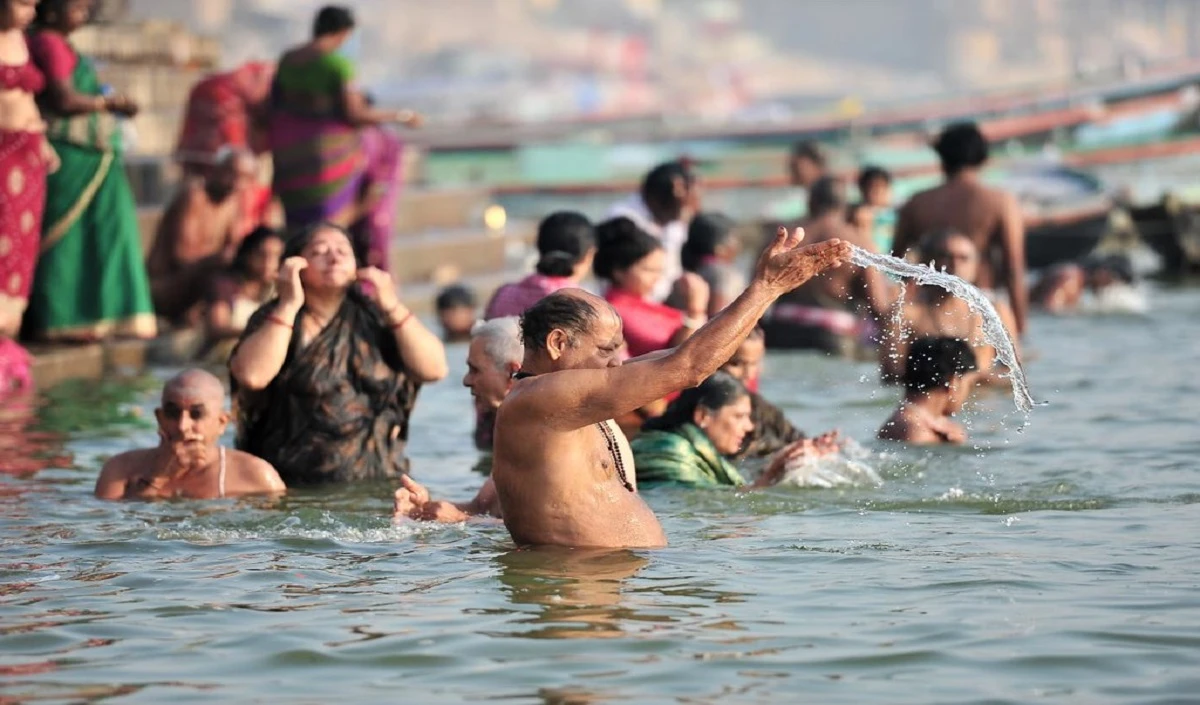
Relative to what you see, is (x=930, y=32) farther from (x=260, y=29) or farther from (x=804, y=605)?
(x=804, y=605)

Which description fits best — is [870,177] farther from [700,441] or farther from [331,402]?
[331,402]

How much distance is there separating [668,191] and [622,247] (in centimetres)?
309

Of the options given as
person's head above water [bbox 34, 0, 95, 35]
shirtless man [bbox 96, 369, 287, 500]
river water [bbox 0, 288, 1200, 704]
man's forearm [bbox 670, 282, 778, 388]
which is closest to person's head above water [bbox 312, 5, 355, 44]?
person's head above water [bbox 34, 0, 95, 35]

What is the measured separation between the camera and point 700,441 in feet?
25.7

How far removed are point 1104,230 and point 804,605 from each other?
1693 cm

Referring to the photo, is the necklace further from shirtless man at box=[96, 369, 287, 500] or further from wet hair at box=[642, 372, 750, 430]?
shirtless man at box=[96, 369, 287, 500]

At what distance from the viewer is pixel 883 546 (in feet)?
22.0

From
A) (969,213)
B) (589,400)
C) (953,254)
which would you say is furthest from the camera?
(969,213)

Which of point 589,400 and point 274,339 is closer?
point 589,400

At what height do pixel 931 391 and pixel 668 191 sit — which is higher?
pixel 668 191

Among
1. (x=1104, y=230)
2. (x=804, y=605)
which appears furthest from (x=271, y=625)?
(x=1104, y=230)

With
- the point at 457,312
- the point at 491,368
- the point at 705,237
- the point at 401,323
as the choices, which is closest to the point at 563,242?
the point at 401,323

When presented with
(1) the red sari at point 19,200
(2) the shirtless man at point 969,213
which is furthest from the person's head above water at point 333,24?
(2) the shirtless man at point 969,213

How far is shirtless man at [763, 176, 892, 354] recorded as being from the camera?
42.5 ft
